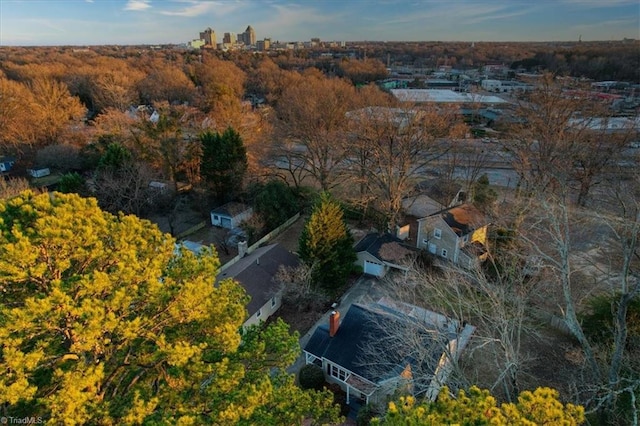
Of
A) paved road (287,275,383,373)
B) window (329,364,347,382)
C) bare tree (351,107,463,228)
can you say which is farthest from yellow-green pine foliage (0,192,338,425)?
bare tree (351,107,463,228)

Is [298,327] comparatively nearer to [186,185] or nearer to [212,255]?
[212,255]

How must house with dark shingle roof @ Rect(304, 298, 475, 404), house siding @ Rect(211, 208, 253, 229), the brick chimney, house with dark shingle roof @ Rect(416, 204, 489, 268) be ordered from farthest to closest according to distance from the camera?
house siding @ Rect(211, 208, 253, 229)
house with dark shingle roof @ Rect(416, 204, 489, 268)
the brick chimney
house with dark shingle roof @ Rect(304, 298, 475, 404)

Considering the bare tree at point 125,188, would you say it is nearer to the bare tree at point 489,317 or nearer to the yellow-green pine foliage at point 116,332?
the bare tree at point 489,317

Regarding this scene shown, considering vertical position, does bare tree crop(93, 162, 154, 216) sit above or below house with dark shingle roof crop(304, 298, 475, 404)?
above

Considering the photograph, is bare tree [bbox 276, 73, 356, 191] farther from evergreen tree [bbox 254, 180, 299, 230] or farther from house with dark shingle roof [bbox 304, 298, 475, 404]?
house with dark shingle roof [bbox 304, 298, 475, 404]

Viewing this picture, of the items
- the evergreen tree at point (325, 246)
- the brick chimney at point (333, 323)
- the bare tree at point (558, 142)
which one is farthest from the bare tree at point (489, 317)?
the bare tree at point (558, 142)

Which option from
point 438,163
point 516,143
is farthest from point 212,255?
point 438,163

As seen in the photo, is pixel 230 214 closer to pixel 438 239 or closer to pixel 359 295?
pixel 359 295
